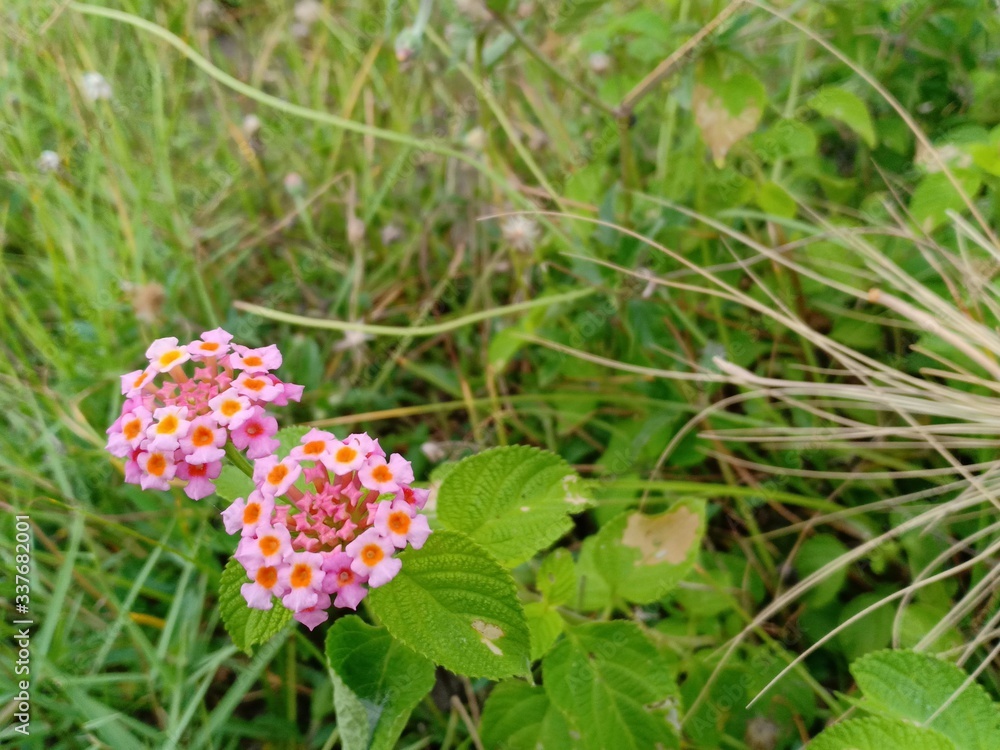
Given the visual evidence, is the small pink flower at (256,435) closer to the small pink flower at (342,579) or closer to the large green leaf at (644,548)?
the small pink flower at (342,579)

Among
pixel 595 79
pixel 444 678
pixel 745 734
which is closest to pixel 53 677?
pixel 444 678

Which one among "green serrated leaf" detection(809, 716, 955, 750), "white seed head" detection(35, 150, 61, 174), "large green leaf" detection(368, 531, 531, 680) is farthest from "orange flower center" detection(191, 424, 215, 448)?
"white seed head" detection(35, 150, 61, 174)

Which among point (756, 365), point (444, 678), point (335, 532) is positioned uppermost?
point (335, 532)

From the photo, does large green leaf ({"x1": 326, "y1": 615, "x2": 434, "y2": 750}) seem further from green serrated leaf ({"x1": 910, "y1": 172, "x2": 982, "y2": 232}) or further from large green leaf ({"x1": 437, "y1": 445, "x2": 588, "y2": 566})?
green serrated leaf ({"x1": 910, "y1": 172, "x2": 982, "y2": 232})

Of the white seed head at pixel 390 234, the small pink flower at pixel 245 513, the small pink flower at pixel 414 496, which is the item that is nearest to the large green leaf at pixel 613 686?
the small pink flower at pixel 414 496

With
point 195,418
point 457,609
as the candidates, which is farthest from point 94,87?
point 457,609

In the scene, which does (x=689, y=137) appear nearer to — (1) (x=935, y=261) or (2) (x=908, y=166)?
(2) (x=908, y=166)

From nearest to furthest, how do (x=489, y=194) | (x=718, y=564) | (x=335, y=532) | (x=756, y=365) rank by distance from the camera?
1. (x=335, y=532)
2. (x=718, y=564)
3. (x=756, y=365)
4. (x=489, y=194)
